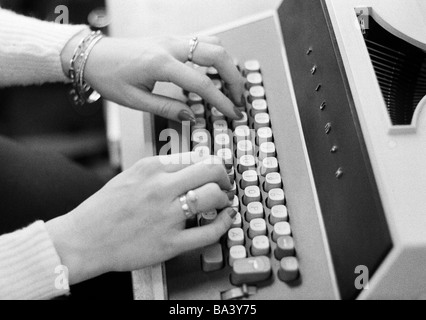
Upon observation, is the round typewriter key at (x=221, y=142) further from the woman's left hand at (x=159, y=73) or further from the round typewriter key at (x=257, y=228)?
the round typewriter key at (x=257, y=228)

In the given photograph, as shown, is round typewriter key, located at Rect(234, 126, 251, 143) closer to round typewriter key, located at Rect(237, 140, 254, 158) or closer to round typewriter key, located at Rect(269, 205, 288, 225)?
round typewriter key, located at Rect(237, 140, 254, 158)

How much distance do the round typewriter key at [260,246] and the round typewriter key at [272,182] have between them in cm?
9

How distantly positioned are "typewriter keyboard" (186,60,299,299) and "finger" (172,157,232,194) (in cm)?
5

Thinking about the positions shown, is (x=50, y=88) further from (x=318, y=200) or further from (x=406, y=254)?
(x=406, y=254)

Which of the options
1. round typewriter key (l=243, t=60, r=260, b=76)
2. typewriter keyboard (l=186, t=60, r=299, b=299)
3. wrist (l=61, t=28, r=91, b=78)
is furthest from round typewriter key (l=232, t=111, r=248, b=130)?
wrist (l=61, t=28, r=91, b=78)

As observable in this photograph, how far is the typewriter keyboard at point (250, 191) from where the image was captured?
685 millimetres

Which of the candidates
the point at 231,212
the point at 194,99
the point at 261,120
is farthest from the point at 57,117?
the point at 231,212

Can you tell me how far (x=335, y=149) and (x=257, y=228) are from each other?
15cm

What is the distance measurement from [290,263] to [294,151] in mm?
204

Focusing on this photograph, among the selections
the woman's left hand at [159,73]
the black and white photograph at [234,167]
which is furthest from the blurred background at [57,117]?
the woman's left hand at [159,73]
